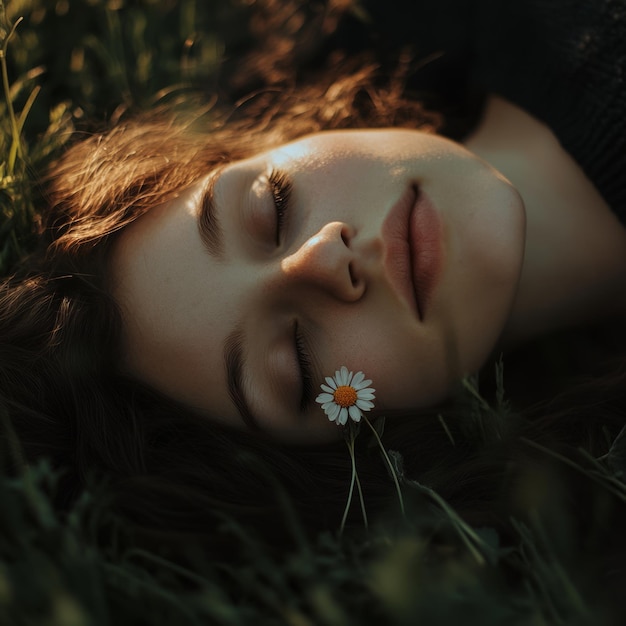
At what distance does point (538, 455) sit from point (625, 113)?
100cm

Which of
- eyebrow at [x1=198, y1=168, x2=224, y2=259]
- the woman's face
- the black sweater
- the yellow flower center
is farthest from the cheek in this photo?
the black sweater

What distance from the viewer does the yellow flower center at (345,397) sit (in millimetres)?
1406

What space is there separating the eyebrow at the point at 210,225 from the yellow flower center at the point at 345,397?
0.44 m

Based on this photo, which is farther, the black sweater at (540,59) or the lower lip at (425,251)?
the black sweater at (540,59)

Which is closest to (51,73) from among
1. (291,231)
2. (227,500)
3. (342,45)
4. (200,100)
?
(200,100)

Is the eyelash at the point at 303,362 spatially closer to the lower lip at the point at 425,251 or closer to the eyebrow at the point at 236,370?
the eyebrow at the point at 236,370

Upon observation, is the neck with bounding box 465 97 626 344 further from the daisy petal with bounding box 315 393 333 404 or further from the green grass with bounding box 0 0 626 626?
the daisy petal with bounding box 315 393 333 404

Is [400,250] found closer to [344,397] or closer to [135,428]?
[344,397]

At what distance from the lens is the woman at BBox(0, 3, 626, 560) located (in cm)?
148

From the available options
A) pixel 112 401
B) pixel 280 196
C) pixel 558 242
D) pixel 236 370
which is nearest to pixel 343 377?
pixel 236 370

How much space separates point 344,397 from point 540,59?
1.40 m

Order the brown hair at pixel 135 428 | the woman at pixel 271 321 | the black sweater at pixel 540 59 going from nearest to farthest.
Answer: the brown hair at pixel 135 428 → the woman at pixel 271 321 → the black sweater at pixel 540 59

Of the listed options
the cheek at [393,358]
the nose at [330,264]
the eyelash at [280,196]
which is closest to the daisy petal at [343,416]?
the cheek at [393,358]

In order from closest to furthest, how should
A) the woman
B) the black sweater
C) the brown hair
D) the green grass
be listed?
the green grass
the brown hair
the woman
the black sweater
